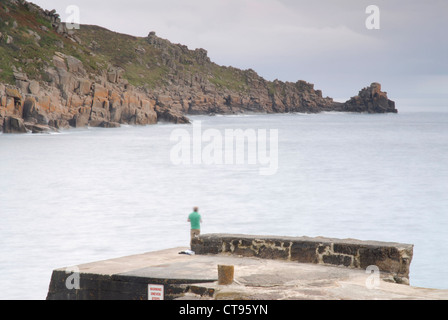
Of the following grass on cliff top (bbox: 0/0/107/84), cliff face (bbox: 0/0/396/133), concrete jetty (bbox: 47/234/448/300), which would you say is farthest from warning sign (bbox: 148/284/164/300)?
grass on cliff top (bbox: 0/0/107/84)

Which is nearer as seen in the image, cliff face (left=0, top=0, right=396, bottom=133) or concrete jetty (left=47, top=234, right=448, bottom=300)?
concrete jetty (left=47, top=234, right=448, bottom=300)

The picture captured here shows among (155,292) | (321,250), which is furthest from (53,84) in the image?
(155,292)

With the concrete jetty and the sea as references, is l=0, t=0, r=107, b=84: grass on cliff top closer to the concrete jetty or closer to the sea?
the sea

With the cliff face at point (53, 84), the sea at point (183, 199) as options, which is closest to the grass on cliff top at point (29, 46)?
the cliff face at point (53, 84)

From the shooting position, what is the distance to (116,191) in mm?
36781

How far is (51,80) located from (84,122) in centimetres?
744

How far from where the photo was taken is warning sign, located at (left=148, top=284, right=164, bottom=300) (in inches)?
418

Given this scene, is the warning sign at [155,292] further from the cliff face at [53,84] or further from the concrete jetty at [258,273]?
the cliff face at [53,84]

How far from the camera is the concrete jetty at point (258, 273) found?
31.8 ft

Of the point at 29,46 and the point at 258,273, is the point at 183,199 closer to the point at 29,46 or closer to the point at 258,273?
the point at 258,273

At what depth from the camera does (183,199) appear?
35.1 m

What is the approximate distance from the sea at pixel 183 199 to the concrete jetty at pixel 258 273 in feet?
12.1

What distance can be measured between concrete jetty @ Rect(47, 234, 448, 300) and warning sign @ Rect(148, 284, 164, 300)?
18mm

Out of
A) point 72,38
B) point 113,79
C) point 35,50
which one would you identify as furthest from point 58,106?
point 72,38
